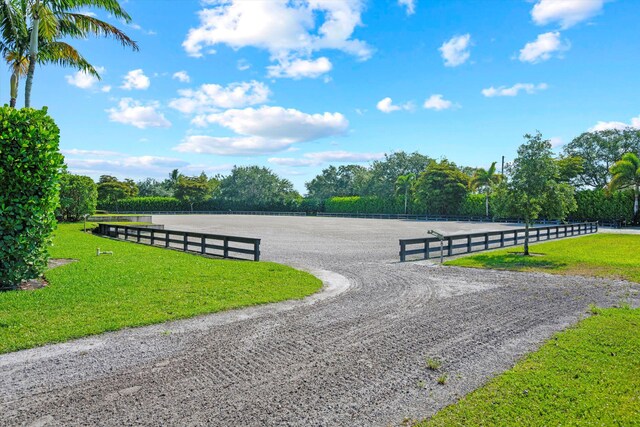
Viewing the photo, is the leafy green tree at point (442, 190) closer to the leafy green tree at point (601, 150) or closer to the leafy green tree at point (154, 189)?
the leafy green tree at point (601, 150)

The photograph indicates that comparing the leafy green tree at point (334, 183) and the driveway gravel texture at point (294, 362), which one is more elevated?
the leafy green tree at point (334, 183)

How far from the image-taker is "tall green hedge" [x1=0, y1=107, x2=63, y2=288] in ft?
27.7

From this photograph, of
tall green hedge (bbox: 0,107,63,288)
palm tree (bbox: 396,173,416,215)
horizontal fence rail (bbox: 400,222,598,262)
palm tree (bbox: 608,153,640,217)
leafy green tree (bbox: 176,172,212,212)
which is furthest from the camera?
leafy green tree (bbox: 176,172,212,212)

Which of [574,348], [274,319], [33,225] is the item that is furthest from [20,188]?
[574,348]

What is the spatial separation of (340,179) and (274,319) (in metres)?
84.5

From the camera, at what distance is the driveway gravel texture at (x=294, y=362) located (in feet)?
12.5

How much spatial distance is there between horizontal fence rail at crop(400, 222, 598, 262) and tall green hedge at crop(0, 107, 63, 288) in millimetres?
10764

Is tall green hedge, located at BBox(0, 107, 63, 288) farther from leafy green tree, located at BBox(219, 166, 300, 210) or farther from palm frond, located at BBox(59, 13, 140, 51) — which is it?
leafy green tree, located at BBox(219, 166, 300, 210)

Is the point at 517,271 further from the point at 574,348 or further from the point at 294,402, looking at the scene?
the point at 294,402

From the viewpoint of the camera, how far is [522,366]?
487cm

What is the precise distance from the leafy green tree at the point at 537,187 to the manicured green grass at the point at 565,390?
10805mm

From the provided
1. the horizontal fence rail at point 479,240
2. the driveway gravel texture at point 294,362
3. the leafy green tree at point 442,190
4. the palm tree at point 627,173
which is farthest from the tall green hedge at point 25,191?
the leafy green tree at point 442,190

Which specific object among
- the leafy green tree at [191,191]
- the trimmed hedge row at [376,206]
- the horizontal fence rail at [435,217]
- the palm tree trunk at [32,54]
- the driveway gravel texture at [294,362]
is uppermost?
the palm tree trunk at [32,54]

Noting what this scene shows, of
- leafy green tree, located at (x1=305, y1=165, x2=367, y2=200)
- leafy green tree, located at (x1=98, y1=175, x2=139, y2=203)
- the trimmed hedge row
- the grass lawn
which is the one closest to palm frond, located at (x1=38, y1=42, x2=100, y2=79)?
the grass lawn
